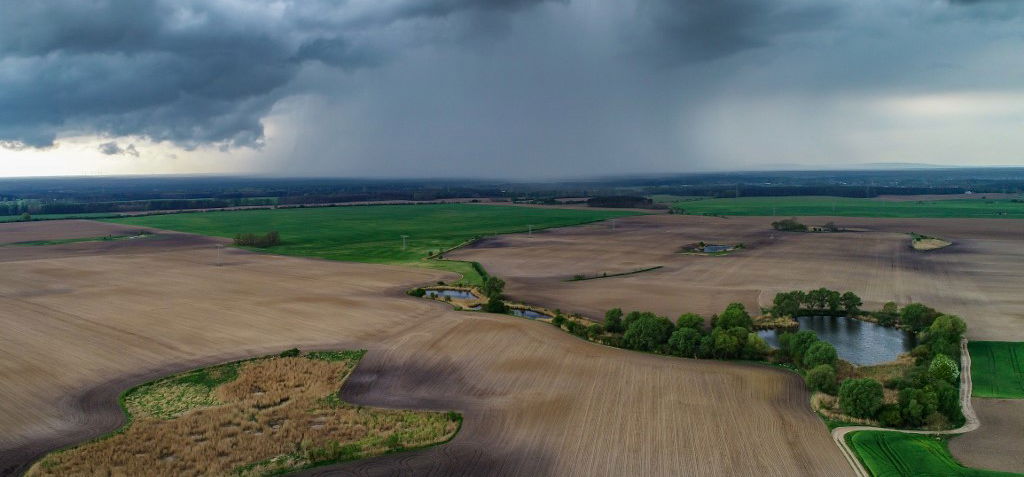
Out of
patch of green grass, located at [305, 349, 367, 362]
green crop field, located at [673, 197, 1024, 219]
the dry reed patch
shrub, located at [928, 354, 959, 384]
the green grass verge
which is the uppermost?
the green grass verge

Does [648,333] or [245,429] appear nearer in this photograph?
[245,429]

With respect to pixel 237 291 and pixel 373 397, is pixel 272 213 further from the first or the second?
pixel 373 397

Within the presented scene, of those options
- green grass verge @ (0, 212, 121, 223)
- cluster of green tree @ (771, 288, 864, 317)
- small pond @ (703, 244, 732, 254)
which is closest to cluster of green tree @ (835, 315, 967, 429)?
cluster of green tree @ (771, 288, 864, 317)

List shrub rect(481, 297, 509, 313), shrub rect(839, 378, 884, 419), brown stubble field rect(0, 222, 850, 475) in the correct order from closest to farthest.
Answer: brown stubble field rect(0, 222, 850, 475), shrub rect(839, 378, 884, 419), shrub rect(481, 297, 509, 313)

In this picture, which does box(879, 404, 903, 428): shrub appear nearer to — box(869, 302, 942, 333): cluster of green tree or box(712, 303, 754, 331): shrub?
box(712, 303, 754, 331): shrub

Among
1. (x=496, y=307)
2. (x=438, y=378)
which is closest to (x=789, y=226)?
(x=496, y=307)

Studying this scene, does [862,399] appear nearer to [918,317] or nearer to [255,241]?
[918,317]

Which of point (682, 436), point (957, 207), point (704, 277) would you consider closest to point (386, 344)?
point (682, 436)
